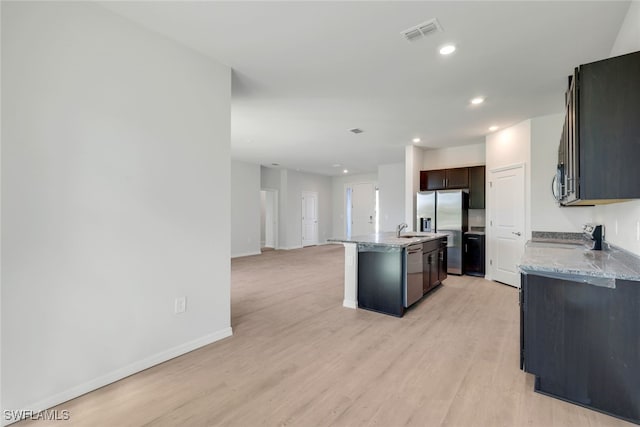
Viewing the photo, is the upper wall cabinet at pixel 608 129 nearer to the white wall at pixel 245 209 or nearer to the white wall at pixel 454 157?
the white wall at pixel 454 157

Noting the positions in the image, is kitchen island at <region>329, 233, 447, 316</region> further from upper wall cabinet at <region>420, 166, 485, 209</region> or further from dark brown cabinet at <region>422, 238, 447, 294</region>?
upper wall cabinet at <region>420, 166, 485, 209</region>

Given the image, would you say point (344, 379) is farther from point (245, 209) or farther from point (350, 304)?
point (245, 209)

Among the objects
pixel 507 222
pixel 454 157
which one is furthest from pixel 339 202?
pixel 507 222

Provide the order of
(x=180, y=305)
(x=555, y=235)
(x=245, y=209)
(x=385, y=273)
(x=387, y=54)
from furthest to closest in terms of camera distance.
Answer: (x=245, y=209)
(x=555, y=235)
(x=385, y=273)
(x=387, y=54)
(x=180, y=305)

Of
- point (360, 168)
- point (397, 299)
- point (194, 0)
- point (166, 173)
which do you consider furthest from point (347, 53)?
point (360, 168)

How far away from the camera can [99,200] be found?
6.65ft

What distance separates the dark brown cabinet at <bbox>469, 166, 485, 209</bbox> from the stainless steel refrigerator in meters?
0.09

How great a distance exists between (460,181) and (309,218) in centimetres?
579

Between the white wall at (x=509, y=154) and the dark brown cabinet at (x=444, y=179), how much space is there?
0.53m

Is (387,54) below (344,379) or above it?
above

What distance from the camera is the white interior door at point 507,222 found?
4.64m

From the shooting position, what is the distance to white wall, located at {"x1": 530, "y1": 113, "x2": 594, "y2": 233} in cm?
419

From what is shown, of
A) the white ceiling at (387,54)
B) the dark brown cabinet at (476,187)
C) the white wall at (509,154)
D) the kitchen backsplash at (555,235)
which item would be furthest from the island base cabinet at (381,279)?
the dark brown cabinet at (476,187)

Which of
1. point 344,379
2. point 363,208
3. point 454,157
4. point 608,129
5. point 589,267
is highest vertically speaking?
→ point 454,157
